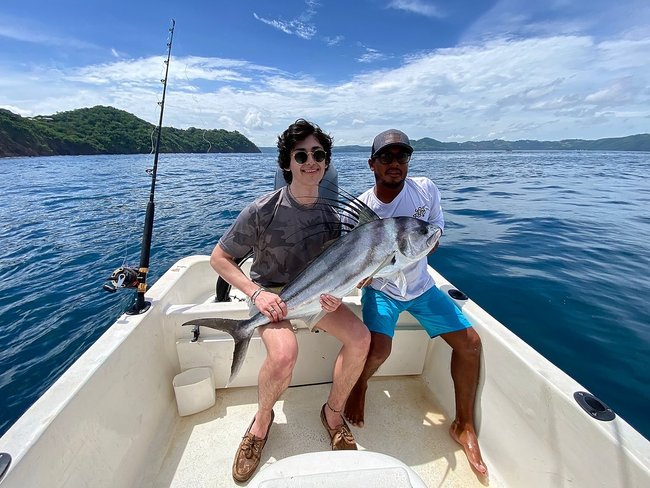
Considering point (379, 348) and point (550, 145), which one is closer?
point (379, 348)

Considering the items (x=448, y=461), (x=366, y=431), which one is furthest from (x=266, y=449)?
(x=448, y=461)

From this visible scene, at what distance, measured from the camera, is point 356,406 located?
8.64 feet

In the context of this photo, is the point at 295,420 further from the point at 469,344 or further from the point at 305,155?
the point at 305,155

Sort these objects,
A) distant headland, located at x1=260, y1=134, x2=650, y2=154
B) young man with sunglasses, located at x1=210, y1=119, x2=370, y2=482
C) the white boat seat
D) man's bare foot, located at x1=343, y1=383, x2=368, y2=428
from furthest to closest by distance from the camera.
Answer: distant headland, located at x1=260, y1=134, x2=650, y2=154 < man's bare foot, located at x1=343, y1=383, x2=368, y2=428 < young man with sunglasses, located at x1=210, y1=119, x2=370, y2=482 < the white boat seat

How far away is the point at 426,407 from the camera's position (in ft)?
9.20

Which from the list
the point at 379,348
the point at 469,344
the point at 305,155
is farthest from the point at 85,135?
the point at 469,344

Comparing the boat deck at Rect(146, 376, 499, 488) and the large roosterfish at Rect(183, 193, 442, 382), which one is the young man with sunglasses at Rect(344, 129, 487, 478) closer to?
the boat deck at Rect(146, 376, 499, 488)

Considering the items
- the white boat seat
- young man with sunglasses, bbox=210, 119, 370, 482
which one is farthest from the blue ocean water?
the white boat seat

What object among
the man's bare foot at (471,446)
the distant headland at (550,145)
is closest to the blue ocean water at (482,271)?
the man's bare foot at (471,446)

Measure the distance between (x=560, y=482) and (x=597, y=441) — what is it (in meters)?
0.38

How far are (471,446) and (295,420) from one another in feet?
4.24

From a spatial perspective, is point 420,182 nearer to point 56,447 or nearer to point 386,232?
point 386,232

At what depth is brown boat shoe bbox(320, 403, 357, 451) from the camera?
2316 millimetres

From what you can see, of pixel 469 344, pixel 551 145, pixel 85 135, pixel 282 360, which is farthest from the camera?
pixel 551 145
